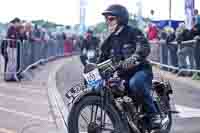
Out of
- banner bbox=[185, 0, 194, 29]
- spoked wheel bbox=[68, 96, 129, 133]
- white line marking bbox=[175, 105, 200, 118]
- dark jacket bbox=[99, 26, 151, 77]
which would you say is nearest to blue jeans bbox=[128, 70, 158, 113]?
dark jacket bbox=[99, 26, 151, 77]

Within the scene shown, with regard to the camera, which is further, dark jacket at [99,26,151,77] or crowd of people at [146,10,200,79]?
crowd of people at [146,10,200,79]

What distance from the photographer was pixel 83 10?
1395 inches

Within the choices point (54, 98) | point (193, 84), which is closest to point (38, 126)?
point (54, 98)

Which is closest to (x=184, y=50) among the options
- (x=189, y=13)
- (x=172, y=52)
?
(x=172, y=52)

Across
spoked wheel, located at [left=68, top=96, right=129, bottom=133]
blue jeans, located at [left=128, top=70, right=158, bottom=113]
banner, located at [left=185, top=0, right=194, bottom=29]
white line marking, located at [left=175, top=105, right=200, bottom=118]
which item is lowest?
white line marking, located at [left=175, top=105, right=200, bottom=118]

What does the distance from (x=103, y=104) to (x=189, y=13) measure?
12105 millimetres

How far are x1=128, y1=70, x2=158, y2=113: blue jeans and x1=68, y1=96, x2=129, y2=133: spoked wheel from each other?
41cm

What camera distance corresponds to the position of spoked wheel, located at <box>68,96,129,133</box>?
5.65 meters

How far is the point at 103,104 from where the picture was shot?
5680mm

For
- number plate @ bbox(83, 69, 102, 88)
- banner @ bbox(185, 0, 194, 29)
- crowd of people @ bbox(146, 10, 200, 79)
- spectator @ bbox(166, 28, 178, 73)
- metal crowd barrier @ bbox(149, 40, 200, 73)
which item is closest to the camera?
number plate @ bbox(83, 69, 102, 88)

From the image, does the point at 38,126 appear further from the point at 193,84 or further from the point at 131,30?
the point at 193,84

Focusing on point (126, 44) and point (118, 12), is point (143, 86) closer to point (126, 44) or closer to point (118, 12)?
point (126, 44)

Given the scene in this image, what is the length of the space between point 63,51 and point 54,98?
25.4m

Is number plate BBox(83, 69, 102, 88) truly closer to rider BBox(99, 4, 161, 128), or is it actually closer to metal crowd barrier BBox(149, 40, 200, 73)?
rider BBox(99, 4, 161, 128)
